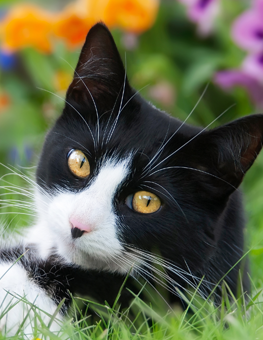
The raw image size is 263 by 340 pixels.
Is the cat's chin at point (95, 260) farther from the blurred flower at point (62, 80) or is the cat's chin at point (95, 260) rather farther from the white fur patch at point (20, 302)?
the blurred flower at point (62, 80)

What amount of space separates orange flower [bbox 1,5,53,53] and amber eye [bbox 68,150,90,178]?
1.60m

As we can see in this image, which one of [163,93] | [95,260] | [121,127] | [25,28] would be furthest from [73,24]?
[95,260]

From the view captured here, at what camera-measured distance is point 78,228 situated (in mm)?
1057

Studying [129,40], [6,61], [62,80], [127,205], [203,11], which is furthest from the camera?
[6,61]

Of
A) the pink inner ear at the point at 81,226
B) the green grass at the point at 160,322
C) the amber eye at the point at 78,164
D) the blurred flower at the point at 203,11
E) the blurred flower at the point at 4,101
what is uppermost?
the blurred flower at the point at 203,11

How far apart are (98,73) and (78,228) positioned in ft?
1.58

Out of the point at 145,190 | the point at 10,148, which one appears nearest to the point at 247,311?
the point at 145,190

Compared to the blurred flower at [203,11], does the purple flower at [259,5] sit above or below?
above

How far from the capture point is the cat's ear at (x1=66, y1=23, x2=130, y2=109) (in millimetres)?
1268

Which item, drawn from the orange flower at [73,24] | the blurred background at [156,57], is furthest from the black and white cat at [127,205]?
the orange flower at [73,24]

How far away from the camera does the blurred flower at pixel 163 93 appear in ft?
8.95

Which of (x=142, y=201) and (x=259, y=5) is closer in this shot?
(x=142, y=201)

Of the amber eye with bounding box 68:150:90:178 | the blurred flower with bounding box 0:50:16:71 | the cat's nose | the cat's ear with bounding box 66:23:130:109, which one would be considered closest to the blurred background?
the blurred flower with bounding box 0:50:16:71

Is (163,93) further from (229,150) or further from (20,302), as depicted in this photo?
(20,302)
